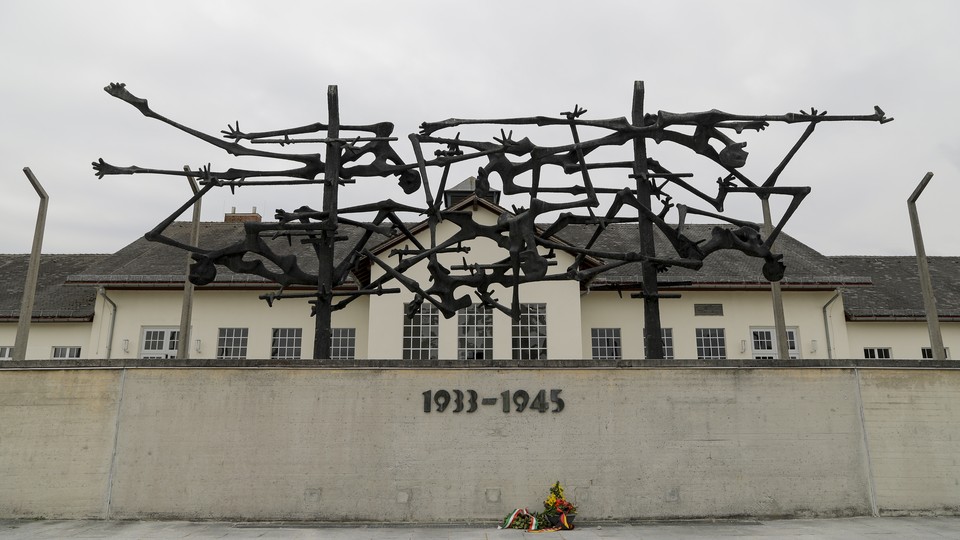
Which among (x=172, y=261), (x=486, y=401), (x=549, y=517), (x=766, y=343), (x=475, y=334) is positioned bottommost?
(x=549, y=517)

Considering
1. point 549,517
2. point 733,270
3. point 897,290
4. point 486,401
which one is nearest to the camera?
point 549,517

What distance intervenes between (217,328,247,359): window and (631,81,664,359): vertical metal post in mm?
13532

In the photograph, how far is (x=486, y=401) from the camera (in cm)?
1001

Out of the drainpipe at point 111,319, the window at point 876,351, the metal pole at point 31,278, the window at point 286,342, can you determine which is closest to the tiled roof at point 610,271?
the drainpipe at point 111,319

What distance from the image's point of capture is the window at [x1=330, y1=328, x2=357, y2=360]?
65.1 feet

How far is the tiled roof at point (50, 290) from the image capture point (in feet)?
66.6

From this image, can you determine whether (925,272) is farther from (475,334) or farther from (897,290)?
(475,334)

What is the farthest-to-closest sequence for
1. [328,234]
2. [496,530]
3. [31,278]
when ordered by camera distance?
[31,278], [328,234], [496,530]

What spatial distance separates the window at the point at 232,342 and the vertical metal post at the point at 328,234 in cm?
1006

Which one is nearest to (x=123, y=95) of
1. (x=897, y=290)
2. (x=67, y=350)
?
(x=67, y=350)

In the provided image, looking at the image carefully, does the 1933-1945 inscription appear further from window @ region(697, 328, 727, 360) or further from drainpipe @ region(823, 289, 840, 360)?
drainpipe @ region(823, 289, 840, 360)

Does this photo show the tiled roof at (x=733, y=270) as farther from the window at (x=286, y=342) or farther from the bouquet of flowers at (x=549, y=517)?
the bouquet of flowers at (x=549, y=517)

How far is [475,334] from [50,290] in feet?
49.8

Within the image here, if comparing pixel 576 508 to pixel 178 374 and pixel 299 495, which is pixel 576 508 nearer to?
pixel 299 495
